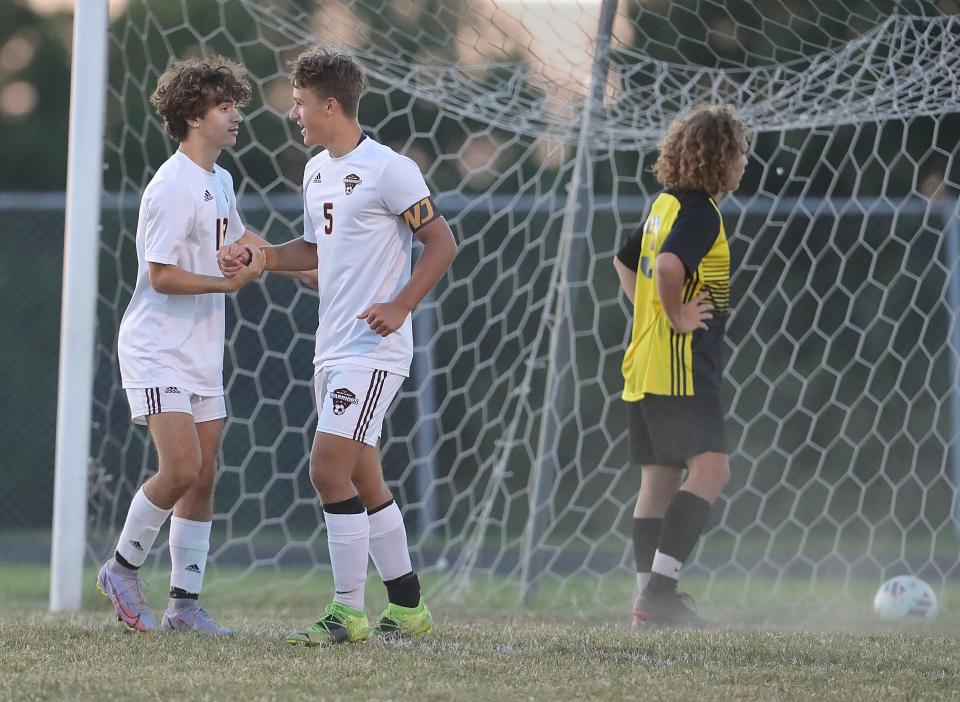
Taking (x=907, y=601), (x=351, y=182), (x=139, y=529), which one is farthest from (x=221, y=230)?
(x=907, y=601)

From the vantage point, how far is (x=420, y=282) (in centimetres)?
323

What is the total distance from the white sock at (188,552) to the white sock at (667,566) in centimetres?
136

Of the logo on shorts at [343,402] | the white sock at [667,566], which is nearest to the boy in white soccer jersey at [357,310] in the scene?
the logo on shorts at [343,402]

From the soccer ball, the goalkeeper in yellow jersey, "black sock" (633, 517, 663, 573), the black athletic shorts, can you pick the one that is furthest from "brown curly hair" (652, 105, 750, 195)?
the soccer ball

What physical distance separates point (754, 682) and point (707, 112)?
1.86 meters

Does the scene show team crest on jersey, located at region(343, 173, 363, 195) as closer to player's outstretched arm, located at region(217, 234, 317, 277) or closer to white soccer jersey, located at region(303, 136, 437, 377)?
white soccer jersey, located at region(303, 136, 437, 377)

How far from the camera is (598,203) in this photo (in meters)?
7.98

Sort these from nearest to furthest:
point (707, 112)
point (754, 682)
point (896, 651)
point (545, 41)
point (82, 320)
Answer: point (754, 682)
point (896, 651)
point (707, 112)
point (82, 320)
point (545, 41)

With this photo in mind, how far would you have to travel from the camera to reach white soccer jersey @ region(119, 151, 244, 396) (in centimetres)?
342

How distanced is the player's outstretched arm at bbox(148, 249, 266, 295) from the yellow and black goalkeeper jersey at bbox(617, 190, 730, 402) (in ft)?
4.10

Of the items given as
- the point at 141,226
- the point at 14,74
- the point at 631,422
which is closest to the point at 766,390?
the point at 631,422

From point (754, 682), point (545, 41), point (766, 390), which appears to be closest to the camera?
point (754, 682)

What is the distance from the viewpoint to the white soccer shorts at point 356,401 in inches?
126

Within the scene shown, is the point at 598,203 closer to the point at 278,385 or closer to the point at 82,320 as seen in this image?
the point at 278,385
